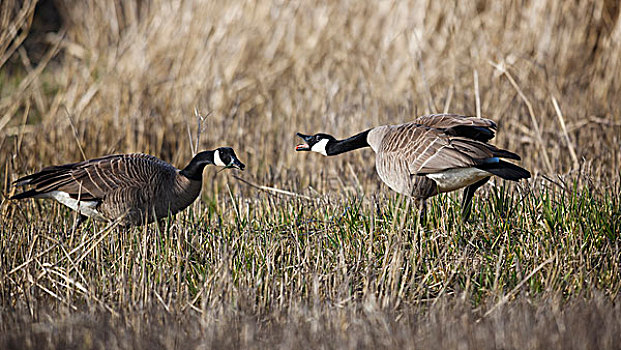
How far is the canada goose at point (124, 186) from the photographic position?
4902 millimetres

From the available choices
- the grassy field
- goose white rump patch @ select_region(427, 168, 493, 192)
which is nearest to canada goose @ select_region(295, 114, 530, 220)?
goose white rump patch @ select_region(427, 168, 493, 192)

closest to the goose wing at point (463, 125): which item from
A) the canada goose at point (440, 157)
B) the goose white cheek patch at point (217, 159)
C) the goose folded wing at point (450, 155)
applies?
the canada goose at point (440, 157)

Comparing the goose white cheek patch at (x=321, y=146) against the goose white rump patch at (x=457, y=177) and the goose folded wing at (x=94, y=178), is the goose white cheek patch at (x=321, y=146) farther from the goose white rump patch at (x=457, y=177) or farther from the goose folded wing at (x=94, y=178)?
the goose folded wing at (x=94, y=178)

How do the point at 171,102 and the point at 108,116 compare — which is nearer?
the point at 108,116

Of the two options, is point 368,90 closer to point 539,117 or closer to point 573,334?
point 539,117

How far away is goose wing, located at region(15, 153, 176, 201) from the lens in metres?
4.89

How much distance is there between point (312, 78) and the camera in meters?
8.75

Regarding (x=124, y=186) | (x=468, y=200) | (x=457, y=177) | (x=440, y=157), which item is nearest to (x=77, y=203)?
(x=124, y=186)

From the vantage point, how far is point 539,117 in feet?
24.7

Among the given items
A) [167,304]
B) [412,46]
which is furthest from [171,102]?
[167,304]

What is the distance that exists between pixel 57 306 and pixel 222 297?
97 centimetres

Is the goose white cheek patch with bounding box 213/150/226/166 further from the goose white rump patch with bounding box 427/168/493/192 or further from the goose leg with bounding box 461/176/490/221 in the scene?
the goose leg with bounding box 461/176/490/221

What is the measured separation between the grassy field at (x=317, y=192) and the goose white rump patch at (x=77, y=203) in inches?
8.4

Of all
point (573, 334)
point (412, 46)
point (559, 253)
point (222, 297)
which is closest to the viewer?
point (573, 334)
